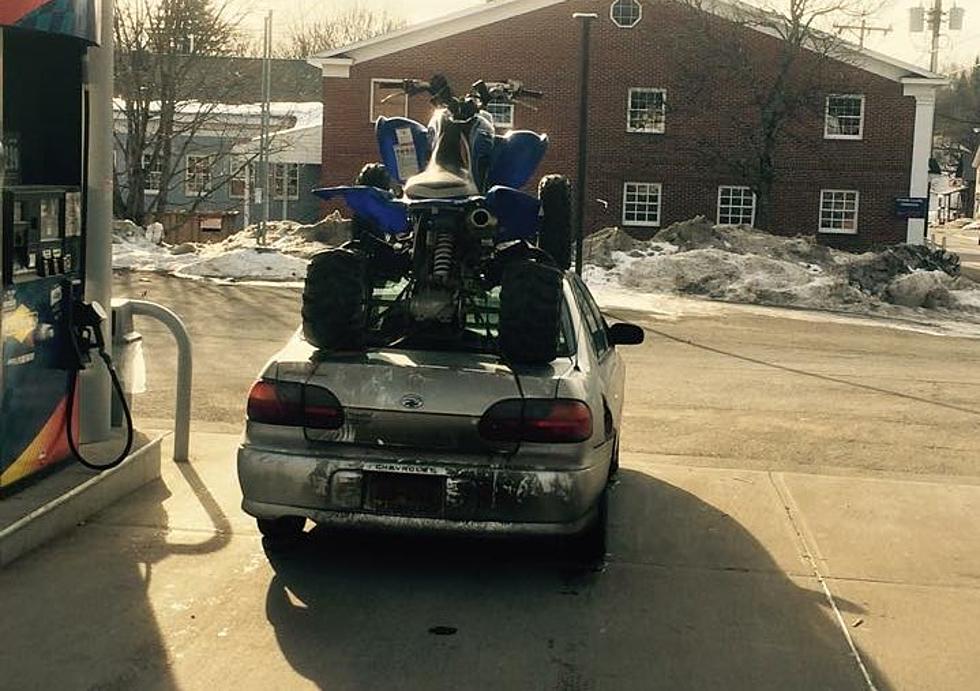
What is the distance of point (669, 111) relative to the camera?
37000 millimetres

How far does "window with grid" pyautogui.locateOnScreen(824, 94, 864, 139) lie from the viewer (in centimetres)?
3662

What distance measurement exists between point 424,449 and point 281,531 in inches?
43.3

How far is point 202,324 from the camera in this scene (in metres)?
16.2

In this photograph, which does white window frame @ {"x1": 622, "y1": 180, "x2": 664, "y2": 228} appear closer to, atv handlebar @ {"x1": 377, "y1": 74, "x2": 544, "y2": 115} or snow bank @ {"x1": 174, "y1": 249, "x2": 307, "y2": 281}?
snow bank @ {"x1": 174, "y1": 249, "x2": 307, "y2": 281}

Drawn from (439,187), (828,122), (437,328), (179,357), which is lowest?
(179,357)

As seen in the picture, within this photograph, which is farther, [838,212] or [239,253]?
[838,212]

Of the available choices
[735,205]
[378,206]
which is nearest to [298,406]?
[378,206]

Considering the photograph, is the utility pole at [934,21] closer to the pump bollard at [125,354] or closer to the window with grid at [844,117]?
the window with grid at [844,117]

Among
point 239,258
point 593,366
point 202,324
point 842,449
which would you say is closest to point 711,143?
point 239,258

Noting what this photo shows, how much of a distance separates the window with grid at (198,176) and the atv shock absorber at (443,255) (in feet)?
80.1

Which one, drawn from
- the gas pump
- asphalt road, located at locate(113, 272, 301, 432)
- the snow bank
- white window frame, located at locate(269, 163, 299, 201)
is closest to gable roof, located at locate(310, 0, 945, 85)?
white window frame, located at locate(269, 163, 299, 201)

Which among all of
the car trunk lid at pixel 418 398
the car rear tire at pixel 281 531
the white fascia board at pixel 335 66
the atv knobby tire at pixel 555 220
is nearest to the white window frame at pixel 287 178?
the white fascia board at pixel 335 66

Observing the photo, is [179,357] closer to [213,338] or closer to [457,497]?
[457,497]

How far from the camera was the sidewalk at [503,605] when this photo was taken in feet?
15.2
